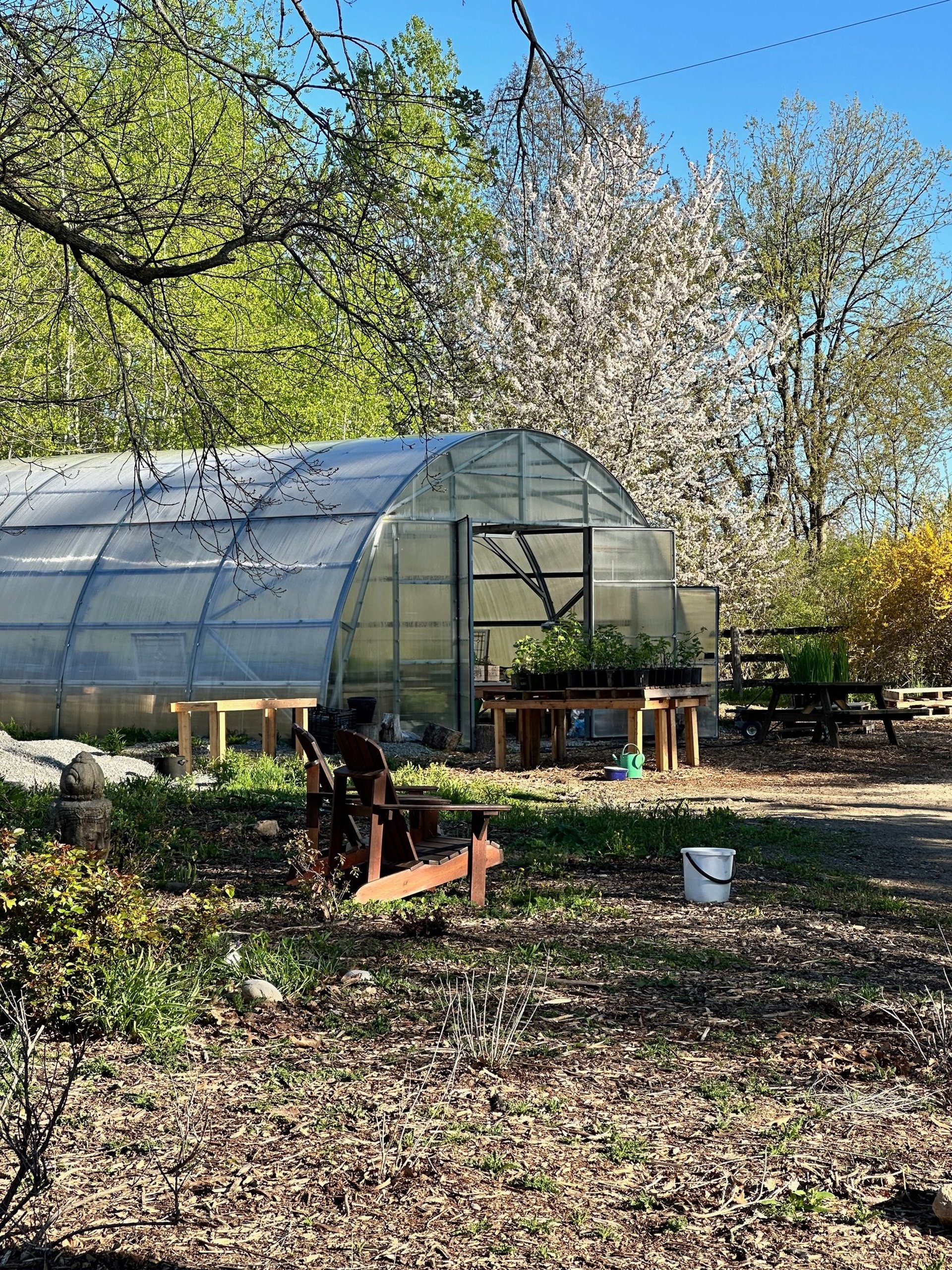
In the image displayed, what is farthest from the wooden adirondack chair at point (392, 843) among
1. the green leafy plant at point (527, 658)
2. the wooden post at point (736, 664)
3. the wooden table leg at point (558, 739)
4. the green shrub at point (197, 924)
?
the wooden post at point (736, 664)

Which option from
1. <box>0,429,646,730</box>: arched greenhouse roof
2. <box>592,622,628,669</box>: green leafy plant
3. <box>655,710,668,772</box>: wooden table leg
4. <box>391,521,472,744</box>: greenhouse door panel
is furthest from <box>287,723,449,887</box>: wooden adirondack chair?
<box>391,521,472,744</box>: greenhouse door panel

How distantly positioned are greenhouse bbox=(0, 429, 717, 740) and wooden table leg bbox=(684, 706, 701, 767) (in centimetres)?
296

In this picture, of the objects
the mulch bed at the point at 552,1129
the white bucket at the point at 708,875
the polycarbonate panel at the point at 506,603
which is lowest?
the mulch bed at the point at 552,1129

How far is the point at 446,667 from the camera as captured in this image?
17219 mm

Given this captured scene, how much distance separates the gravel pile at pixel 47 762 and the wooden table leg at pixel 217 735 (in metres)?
0.59

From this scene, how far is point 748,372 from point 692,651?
1553 centimetres

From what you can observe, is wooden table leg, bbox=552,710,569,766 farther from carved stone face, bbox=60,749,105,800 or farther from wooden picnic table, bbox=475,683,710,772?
carved stone face, bbox=60,749,105,800

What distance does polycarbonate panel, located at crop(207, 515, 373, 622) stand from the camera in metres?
15.3

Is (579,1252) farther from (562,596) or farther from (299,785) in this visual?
(562,596)

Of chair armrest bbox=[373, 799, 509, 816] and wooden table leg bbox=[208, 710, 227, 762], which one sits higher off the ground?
wooden table leg bbox=[208, 710, 227, 762]

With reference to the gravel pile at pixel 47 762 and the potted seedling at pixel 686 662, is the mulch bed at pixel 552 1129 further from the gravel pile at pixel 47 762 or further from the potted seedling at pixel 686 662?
the potted seedling at pixel 686 662

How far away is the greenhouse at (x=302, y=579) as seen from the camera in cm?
1552

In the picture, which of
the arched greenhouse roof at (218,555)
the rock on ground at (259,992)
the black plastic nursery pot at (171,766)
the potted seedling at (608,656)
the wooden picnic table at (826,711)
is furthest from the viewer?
the wooden picnic table at (826,711)

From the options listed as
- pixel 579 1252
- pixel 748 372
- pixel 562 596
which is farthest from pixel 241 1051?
pixel 748 372
